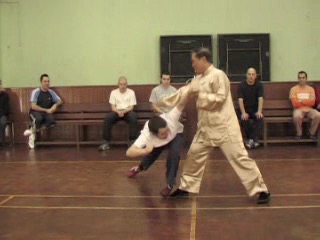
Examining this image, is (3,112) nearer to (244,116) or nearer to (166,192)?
(244,116)

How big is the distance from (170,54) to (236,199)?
6.53m

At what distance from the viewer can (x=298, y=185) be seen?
634 centimetres

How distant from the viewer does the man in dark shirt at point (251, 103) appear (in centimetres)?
992

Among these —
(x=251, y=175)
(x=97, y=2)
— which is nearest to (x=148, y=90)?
(x=97, y=2)

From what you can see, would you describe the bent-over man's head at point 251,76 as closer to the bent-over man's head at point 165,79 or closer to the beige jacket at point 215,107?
the bent-over man's head at point 165,79

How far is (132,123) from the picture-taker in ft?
33.6

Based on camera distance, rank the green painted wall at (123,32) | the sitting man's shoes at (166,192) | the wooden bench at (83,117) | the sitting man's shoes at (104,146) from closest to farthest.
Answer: the sitting man's shoes at (166,192), the sitting man's shoes at (104,146), the wooden bench at (83,117), the green painted wall at (123,32)

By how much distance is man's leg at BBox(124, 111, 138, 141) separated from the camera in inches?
403

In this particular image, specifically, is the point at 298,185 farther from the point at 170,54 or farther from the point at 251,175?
the point at 170,54

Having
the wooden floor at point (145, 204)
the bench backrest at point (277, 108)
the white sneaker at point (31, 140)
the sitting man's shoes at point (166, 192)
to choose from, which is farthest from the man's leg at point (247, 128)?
the sitting man's shoes at point (166, 192)

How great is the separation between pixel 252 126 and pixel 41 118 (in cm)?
435

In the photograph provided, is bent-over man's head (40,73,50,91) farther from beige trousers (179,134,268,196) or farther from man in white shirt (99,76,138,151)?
beige trousers (179,134,268,196)

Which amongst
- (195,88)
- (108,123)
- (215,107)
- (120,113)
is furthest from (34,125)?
(215,107)

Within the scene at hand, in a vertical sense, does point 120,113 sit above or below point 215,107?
below
